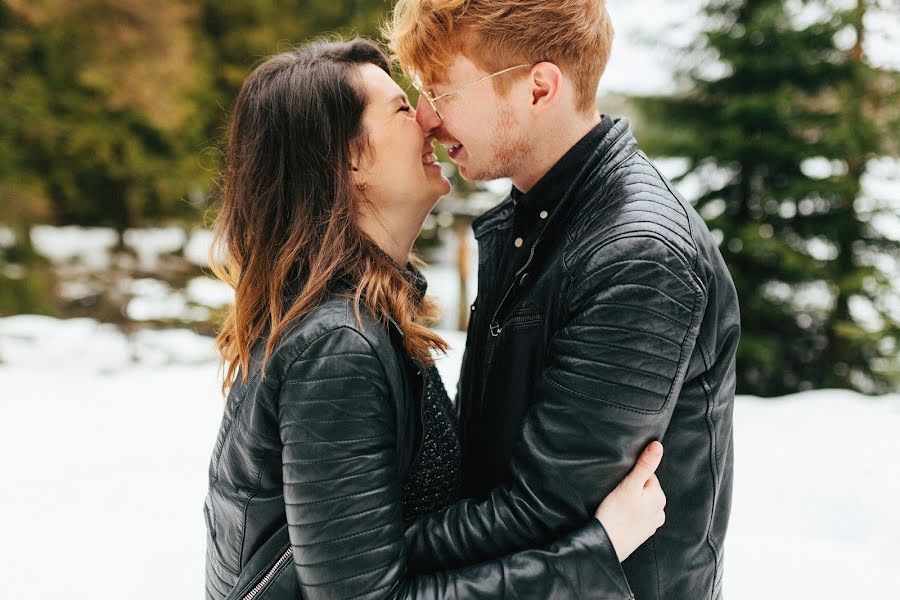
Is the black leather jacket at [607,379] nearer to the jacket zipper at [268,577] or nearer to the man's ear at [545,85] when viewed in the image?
the man's ear at [545,85]

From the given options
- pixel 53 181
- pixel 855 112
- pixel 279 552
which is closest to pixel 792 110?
pixel 855 112

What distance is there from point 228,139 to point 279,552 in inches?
42.2

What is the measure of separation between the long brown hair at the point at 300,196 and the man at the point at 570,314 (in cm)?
25

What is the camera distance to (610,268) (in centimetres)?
140

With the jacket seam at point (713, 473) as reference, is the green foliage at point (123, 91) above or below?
above

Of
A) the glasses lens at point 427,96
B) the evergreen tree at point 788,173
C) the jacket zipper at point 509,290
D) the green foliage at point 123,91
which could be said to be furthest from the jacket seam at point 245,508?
the evergreen tree at point 788,173

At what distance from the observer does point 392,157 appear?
179cm

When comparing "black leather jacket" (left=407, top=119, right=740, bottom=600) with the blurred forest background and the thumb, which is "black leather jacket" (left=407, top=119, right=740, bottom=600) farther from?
the blurred forest background

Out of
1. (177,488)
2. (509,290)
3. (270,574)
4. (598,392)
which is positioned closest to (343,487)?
(270,574)

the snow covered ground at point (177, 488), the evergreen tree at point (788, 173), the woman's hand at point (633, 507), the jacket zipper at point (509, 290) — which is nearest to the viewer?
the woman's hand at point (633, 507)

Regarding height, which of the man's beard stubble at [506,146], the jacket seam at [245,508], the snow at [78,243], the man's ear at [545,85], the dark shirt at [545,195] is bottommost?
the jacket seam at [245,508]

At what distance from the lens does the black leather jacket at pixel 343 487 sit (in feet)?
4.34

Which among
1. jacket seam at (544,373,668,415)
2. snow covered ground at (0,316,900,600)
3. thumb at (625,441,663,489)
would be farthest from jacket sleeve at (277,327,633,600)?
snow covered ground at (0,316,900,600)

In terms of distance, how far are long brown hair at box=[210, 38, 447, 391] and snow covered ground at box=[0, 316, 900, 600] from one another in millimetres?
2264
